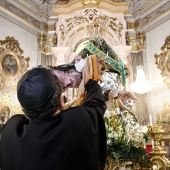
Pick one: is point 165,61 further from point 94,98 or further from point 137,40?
point 94,98

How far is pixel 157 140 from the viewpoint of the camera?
1.84 m

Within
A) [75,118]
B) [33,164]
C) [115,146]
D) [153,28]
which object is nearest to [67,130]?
[75,118]

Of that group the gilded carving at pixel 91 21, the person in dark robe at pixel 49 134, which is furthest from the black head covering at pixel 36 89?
the gilded carving at pixel 91 21

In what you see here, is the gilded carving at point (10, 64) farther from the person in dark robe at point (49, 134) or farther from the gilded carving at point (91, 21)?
the person in dark robe at point (49, 134)

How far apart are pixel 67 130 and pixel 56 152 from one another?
90 mm

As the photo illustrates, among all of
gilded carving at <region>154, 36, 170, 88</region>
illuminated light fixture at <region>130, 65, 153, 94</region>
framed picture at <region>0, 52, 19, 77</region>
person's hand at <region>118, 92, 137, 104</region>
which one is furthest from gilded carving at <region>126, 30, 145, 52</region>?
person's hand at <region>118, 92, 137, 104</region>

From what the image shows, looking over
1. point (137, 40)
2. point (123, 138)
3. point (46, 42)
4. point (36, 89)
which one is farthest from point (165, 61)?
point (36, 89)

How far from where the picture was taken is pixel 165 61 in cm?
614

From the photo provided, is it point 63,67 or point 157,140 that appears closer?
point 63,67

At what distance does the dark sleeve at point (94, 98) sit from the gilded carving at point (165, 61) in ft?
17.2

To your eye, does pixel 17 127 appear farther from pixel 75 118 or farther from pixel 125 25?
pixel 125 25

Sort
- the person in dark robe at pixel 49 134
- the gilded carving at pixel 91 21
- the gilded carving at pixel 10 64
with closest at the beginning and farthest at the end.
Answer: the person in dark robe at pixel 49 134
the gilded carving at pixel 10 64
the gilded carving at pixel 91 21

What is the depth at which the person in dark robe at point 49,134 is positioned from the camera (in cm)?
85

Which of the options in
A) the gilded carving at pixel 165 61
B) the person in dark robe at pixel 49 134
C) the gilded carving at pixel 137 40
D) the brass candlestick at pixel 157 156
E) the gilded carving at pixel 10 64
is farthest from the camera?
the gilded carving at pixel 137 40
